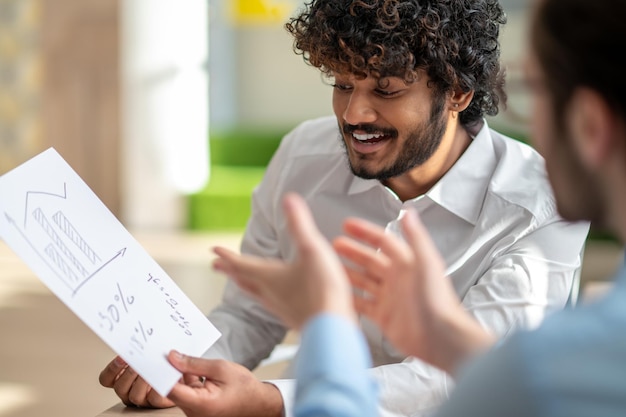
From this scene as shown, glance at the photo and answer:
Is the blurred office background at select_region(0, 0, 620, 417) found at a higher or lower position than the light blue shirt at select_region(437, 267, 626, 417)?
lower

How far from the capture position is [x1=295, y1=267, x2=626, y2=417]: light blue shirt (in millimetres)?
748

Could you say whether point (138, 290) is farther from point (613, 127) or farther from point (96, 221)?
point (613, 127)

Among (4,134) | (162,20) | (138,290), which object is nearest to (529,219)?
(138,290)

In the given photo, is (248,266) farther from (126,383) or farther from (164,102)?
(164,102)

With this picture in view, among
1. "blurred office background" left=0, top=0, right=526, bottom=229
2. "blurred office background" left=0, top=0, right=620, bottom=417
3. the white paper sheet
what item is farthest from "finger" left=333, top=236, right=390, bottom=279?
"blurred office background" left=0, top=0, right=526, bottom=229

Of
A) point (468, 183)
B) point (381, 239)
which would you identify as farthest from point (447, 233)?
point (381, 239)

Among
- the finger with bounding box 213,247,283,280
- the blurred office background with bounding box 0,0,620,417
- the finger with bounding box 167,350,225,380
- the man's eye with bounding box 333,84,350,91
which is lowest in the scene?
the blurred office background with bounding box 0,0,620,417

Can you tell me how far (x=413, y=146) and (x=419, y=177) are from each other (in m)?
0.09

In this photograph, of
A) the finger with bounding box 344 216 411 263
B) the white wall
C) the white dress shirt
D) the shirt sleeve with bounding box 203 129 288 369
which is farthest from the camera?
the white wall

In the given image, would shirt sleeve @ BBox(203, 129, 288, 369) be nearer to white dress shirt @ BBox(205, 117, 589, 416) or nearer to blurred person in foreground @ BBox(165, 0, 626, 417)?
white dress shirt @ BBox(205, 117, 589, 416)

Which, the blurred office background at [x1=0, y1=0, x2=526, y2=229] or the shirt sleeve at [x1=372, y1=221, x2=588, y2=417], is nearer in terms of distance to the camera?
the shirt sleeve at [x1=372, y1=221, x2=588, y2=417]

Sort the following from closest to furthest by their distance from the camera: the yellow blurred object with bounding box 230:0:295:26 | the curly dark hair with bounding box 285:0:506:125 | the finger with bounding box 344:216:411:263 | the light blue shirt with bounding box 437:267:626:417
Result: the light blue shirt with bounding box 437:267:626:417, the finger with bounding box 344:216:411:263, the curly dark hair with bounding box 285:0:506:125, the yellow blurred object with bounding box 230:0:295:26

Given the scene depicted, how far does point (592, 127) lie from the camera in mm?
869

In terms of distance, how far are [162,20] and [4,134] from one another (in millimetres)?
2006
